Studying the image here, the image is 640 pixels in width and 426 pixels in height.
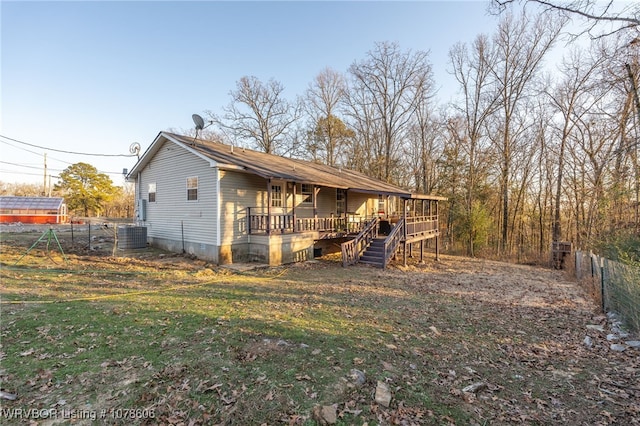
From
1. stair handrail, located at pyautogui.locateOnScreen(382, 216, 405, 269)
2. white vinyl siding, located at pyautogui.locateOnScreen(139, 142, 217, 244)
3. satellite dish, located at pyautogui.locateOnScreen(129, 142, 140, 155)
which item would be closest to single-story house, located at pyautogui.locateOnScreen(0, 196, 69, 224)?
satellite dish, located at pyautogui.locateOnScreen(129, 142, 140, 155)

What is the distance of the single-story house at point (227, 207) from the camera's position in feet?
39.1

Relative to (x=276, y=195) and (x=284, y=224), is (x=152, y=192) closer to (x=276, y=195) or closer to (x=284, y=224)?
(x=276, y=195)

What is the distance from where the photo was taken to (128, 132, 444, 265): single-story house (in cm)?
1192

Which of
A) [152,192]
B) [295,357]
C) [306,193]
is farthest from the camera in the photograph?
[306,193]

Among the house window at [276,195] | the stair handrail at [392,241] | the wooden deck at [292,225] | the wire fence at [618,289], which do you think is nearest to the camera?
the wire fence at [618,289]

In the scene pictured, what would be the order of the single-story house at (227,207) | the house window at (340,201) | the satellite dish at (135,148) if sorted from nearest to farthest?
the single-story house at (227,207), the satellite dish at (135,148), the house window at (340,201)

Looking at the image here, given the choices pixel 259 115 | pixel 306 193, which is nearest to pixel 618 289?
pixel 306 193

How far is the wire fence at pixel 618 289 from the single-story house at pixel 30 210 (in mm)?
42922

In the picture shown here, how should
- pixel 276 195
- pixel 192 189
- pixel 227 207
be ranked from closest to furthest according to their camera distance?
pixel 227 207, pixel 192 189, pixel 276 195

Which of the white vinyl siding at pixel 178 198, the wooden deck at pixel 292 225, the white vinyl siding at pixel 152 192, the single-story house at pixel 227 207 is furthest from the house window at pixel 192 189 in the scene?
the white vinyl siding at pixel 152 192

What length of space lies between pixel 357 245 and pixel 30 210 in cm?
3678

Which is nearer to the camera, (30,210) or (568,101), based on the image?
(568,101)

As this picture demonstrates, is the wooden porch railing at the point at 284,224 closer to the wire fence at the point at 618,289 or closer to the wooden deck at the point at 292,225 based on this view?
the wooden deck at the point at 292,225

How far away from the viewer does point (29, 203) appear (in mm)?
31312
